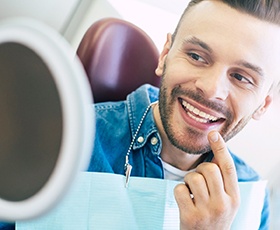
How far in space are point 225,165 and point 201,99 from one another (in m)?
0.12

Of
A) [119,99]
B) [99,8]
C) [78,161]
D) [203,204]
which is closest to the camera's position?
[78,161]

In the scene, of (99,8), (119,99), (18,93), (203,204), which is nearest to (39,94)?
(18,93)

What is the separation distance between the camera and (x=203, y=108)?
0.62 meters

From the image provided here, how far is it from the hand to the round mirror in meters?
0.32

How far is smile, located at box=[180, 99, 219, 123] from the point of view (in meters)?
0.63

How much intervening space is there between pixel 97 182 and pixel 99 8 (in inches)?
29.4

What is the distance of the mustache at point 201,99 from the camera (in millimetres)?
614

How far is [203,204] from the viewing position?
539mm

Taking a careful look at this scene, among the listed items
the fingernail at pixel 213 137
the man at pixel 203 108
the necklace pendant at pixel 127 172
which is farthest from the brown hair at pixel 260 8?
the necklace pendant at pixel 127 172

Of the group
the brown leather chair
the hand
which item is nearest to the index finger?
the hand

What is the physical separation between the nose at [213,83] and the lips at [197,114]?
4 cm

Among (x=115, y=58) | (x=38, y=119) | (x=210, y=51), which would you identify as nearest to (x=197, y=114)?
(x=210, y=51)

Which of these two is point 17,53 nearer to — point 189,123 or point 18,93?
point 18,93

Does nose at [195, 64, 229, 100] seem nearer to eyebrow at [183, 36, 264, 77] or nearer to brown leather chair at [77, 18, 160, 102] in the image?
eyebrow at [183, 36, 264, 77]
